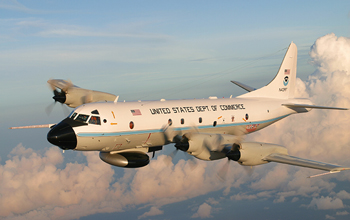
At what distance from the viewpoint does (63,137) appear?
834 inches

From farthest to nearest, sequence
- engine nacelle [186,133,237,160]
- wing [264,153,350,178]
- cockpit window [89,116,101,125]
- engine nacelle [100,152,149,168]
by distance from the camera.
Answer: engine nacelle [100,152,149,168] → engine nacelle [186,133,237,160] → cockpit window [89,116,101,125] → wing [264,153,350,178]

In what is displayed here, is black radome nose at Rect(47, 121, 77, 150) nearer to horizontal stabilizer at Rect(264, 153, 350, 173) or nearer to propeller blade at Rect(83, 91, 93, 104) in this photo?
propeller blade at Rect(83, 91, 93, 104)

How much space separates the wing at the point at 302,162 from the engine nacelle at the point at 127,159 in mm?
8414

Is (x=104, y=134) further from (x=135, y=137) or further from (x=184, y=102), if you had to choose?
(x=184, y=102)

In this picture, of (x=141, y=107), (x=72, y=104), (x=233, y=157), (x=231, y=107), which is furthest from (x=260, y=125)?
(x=72, y=104)

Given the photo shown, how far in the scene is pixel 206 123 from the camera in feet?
86.0

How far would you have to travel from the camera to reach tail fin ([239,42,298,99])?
3190 cm

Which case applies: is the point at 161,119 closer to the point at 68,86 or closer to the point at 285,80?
the point at 68,86

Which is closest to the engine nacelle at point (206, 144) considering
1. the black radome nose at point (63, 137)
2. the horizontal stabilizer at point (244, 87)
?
the black radome nose at point (63, 137)

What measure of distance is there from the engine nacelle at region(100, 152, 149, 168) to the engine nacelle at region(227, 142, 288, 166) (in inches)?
248

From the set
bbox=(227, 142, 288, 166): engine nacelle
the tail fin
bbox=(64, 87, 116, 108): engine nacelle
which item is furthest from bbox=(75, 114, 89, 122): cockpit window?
the tail fin

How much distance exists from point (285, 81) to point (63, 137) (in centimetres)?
2075

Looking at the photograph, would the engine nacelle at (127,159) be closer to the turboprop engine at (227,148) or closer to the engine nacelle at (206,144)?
the turboprop engine at (227,148)

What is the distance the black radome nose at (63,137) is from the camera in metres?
21.2
